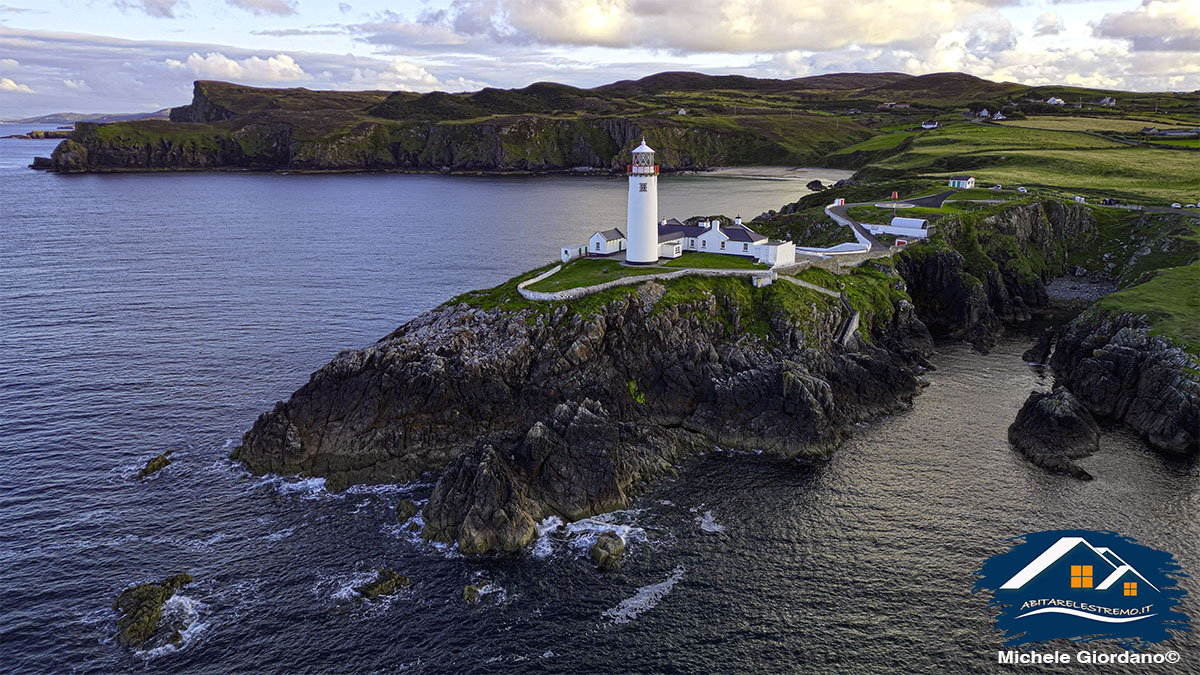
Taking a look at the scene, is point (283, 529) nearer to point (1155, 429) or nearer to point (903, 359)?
point (903, 359)

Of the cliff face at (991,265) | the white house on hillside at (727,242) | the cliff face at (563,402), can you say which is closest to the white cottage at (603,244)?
the white house on hillside at (727,242)

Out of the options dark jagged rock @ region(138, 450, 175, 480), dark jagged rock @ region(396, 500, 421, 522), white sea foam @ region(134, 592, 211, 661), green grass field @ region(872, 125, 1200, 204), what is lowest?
white sea foam @ region(134, 592, 211, 661)

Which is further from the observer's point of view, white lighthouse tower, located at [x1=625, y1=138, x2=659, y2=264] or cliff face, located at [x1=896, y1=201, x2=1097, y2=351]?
cliff face, located at [x1=896, y1=201, x2=1097, y2=351]

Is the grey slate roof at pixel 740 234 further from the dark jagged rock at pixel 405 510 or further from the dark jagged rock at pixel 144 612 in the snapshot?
the dark jagged rock at pixel 144 612

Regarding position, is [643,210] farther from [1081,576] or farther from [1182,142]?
[1182,142]

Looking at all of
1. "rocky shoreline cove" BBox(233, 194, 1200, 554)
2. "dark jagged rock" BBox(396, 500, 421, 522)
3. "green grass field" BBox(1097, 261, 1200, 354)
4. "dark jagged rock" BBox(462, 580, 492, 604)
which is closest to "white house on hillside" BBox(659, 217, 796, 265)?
"rocky shoreline cove" BBox(233, 194, 1200, 554)

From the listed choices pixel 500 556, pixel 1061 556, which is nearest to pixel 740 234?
pixel 1061 556

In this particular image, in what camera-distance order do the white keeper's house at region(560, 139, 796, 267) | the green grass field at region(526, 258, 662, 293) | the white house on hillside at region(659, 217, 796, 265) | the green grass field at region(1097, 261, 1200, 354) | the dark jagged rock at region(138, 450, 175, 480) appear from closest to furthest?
1. the dark jagged rock at region(138, 450, 175, 480)
2. the green grass field at region(1097, 261, 1200, 354)
3. the green grass field at region(526, 258, 662, 293)
4. the white keeper's house at region(560, 139, 796, 267)
5. the white house on hillside at region(659, 217, 796, 265)

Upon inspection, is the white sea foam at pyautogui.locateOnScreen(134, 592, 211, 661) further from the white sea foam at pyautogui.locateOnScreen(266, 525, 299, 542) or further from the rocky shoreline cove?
the rocky shoreline cove
